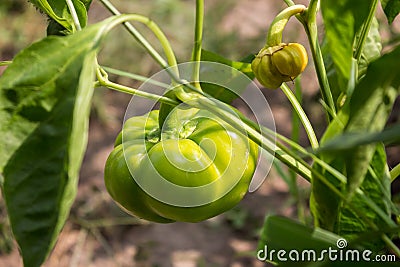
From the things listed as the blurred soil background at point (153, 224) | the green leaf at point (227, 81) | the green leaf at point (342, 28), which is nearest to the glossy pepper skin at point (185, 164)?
the green leaf at point (227, 81)

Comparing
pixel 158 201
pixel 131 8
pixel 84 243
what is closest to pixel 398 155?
pixel 84 243

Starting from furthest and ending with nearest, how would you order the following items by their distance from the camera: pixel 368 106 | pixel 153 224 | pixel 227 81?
pixel 153 224, pixel 227 81, pixel 368 106

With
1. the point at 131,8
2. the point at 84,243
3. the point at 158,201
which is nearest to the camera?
the point at 158,201

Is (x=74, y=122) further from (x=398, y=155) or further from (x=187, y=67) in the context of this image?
(x=398, y=155)

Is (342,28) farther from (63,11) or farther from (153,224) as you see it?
(153,224)

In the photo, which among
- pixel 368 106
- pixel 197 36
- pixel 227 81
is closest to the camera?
pixel 368 106

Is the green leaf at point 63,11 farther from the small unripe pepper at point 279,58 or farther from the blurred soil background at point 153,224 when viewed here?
the blurred soil background at point 153,224

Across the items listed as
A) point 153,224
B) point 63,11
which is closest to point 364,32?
point 63,11
